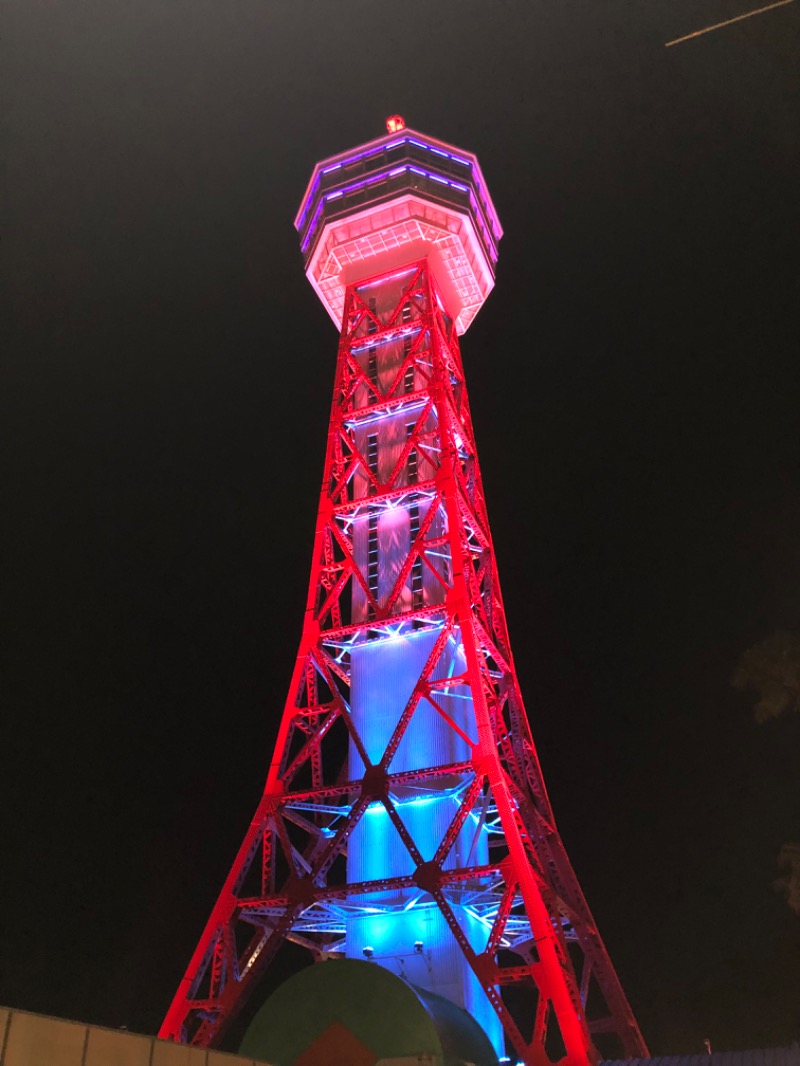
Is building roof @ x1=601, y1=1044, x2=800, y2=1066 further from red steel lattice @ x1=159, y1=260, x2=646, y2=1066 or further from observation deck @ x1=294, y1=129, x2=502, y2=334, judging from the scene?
observation deck @ x1=294, y1=129, x2=502, y2=334

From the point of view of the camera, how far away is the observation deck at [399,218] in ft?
129

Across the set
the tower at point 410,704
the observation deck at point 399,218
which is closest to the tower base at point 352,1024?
the tower at point 410,704

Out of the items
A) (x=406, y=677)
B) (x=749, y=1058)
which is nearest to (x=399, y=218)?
(x=406, y=677)

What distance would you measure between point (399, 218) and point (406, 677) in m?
19.9

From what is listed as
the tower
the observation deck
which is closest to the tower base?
the tower

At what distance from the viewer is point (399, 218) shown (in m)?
39.3

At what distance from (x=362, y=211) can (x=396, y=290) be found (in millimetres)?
3609

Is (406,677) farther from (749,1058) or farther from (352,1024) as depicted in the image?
(749,1058)

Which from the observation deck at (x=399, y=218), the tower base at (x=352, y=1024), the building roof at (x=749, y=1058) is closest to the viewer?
the building roof at (x=749, y=1058)

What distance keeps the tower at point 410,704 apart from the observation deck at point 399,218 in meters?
0.09

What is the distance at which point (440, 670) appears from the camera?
30.2m

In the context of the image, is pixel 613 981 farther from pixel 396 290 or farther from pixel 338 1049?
pixel 396 290

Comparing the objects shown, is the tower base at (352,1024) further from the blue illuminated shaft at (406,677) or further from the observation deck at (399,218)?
the observation deck at (399,218)

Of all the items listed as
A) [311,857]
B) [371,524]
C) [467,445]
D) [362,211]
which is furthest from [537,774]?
[362,211]
